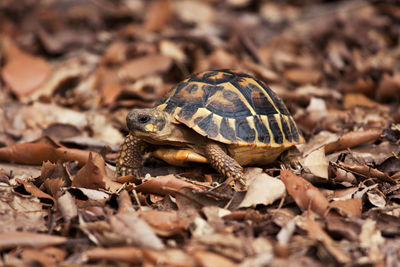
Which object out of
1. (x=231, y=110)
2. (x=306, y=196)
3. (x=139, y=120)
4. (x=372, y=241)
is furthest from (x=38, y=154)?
(x=372, y=241)

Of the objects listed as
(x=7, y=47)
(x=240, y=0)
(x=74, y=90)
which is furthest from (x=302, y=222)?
(x=240, y=0)

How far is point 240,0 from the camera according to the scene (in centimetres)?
830

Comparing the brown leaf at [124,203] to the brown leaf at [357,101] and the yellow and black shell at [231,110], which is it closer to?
the yellow and black shell at [231,110]

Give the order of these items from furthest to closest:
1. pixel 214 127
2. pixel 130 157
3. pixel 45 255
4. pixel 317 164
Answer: pixel 130 157 < pixel 214 127 < pixel 317 164 < pixel 45 255

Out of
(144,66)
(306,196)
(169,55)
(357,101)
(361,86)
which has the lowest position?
(357,101)

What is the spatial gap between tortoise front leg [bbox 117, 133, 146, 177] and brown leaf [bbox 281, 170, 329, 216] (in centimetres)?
135

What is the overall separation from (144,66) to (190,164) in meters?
2.89

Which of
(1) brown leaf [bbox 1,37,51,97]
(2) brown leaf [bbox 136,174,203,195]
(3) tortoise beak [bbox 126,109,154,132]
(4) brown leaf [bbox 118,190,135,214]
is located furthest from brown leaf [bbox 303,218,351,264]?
(1) brown leaf [bbox 1,37,51,97]

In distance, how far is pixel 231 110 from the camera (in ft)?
10.7

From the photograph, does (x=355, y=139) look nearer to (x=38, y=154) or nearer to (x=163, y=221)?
(x=163, y=221)

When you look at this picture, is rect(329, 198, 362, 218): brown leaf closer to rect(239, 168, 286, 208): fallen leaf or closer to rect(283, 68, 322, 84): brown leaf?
rect(239, 168, 286, 208): fallen leaf

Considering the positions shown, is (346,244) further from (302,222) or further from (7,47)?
(7,47)

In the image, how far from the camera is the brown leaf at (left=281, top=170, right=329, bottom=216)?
8.39 feet

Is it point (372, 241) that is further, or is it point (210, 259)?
point (372, 241)
